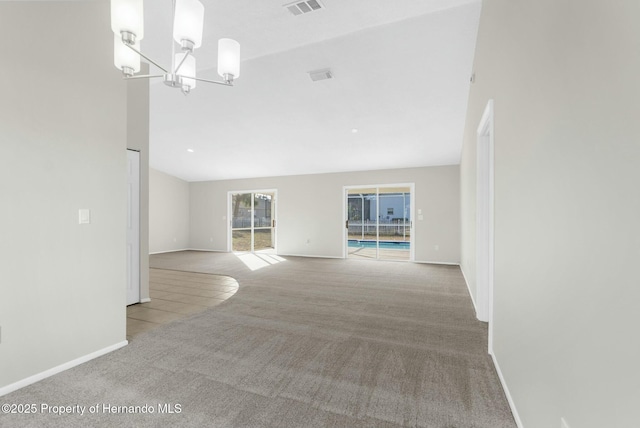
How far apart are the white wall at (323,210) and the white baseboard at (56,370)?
6033mm

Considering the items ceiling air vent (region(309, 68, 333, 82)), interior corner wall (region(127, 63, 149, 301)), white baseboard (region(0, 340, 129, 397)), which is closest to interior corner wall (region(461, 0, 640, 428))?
ceiling air vent (region(309, 68, 333, 82))

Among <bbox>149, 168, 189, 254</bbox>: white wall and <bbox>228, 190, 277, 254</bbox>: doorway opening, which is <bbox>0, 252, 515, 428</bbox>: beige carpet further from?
<bbox>149, 168, 189, 254</bbox>: white wall

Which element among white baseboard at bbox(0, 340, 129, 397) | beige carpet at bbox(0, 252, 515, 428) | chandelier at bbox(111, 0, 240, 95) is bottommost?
beige carpet at bbox(0, 252, 515, 428)

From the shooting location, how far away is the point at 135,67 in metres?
2.16

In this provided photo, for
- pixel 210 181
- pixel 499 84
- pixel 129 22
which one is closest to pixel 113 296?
pixel 129 22

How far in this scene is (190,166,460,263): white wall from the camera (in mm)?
7215

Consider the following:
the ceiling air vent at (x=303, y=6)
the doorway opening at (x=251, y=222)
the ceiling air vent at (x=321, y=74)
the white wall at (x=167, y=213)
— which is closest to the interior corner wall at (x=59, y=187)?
the ceiling air vent at (x=303, y=6)

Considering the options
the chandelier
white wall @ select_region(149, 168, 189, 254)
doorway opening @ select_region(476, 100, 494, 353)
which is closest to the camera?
the chandelier

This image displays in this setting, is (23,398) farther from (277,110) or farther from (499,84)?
(277,110)

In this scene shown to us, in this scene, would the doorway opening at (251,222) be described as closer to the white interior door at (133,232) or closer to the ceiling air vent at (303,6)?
the white interior door at (133,232)

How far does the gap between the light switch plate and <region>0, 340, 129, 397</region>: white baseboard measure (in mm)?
1036

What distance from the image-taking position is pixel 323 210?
8320mm

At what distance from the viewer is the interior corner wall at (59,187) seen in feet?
6.35

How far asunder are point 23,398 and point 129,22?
2354 mm
